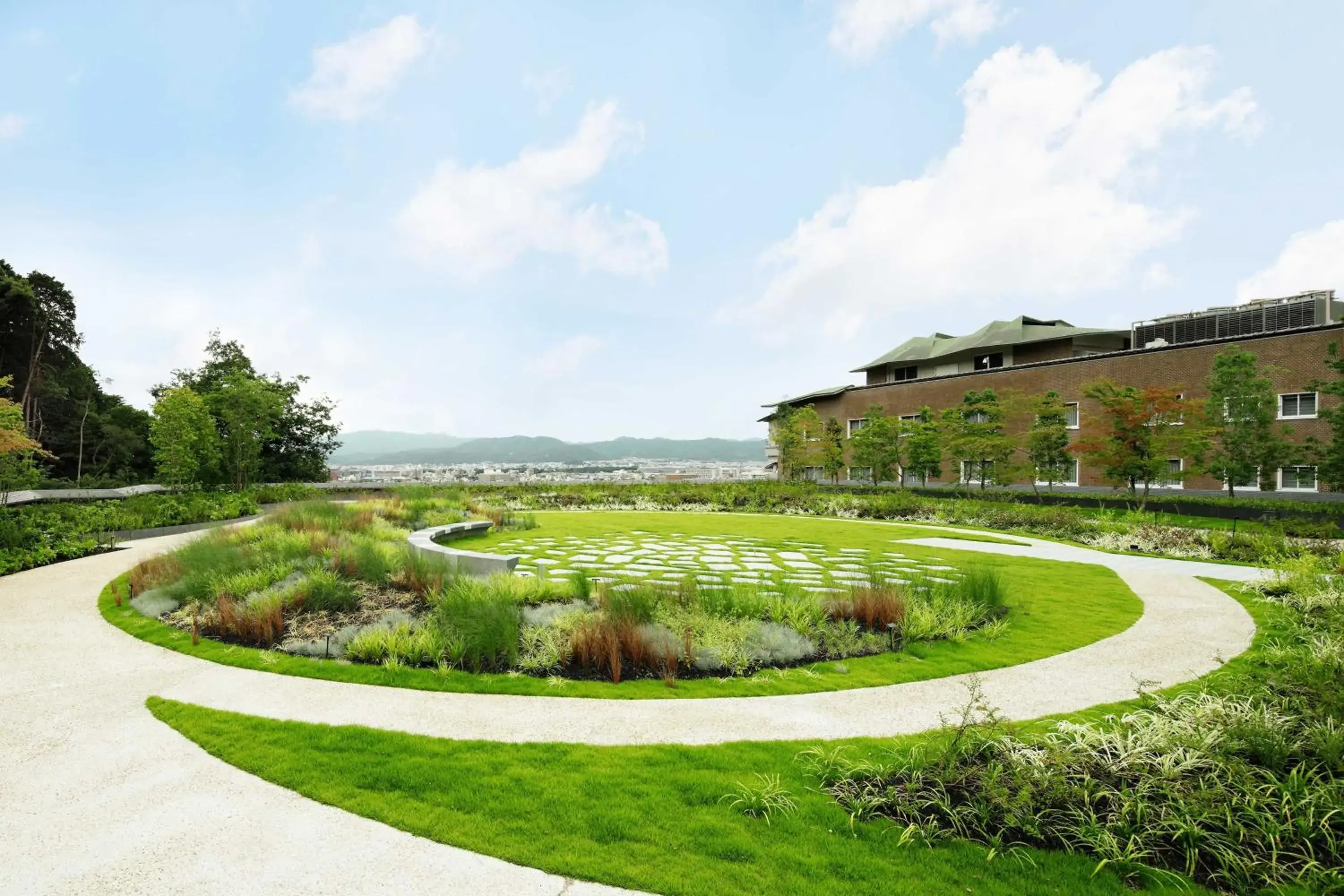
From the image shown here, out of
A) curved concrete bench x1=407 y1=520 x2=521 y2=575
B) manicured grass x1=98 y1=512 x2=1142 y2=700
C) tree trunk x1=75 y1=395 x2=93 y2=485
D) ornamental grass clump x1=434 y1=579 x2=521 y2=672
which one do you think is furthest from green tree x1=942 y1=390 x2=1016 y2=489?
tree trunk x1=75 y1=395 x2=93 y2=485

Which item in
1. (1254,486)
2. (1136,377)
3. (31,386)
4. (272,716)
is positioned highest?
(1136,377)

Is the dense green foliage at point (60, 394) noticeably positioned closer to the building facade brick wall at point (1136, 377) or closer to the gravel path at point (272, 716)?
the gravel path at point (272, 716)

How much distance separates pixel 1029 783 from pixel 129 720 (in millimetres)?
5871

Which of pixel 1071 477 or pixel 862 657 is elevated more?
pixel 1071 477

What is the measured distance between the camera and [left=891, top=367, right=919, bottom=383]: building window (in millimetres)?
40844

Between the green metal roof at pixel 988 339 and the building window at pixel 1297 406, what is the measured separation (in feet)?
37.3

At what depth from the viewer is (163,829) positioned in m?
3.11

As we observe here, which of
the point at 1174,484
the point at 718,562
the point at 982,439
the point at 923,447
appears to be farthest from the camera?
the point at 923,447

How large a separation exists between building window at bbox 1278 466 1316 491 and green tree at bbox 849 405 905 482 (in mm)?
13169

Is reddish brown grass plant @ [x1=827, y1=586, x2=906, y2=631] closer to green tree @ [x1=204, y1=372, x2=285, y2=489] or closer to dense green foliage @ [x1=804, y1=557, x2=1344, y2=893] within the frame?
dense green foliage @ [x1=804, y1=557, x2=1344, y2=893]

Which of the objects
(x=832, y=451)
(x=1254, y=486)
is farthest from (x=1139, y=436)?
(x=832, y=451)

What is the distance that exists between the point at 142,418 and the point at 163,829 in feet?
135

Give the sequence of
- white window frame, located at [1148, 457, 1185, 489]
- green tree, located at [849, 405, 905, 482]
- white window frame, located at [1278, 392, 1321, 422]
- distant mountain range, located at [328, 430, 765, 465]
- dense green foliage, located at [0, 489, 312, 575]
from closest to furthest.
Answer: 1. dense green foliage, located at [0, 489, 312, 575]
2. white window frame, located at [1278, 392, 1321, 422]
3. white window frame, located at [1148, 457, 1185, 489]
4. green tree, located at [849, 405, 905, 482]
5. distant mountain range, located at [328, 430, 765, 465]

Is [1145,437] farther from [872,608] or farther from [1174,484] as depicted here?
[872,608]
